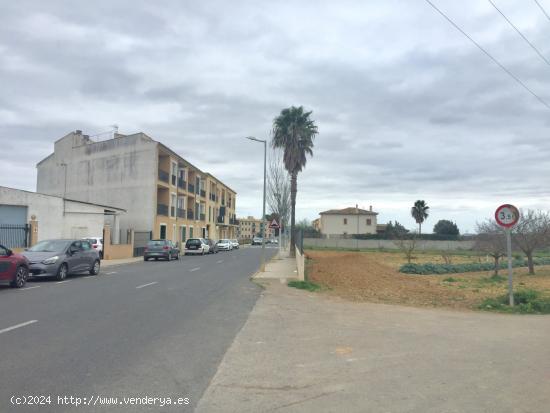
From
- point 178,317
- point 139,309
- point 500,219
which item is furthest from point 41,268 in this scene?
point 500,219

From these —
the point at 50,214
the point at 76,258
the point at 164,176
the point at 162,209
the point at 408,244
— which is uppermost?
the point at 164,176

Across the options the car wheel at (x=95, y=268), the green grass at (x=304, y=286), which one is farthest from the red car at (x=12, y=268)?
the green grass at (x=304, y=286)

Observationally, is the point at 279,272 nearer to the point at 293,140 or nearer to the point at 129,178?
the point at 293,140

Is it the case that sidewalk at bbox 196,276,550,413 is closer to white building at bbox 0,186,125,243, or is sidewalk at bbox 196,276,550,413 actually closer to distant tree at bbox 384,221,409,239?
white building at bbox 0,186,125,243

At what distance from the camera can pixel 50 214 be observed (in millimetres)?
31203

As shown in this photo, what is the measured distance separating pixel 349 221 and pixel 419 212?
12.8 m

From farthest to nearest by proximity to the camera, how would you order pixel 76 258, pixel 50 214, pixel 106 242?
pixel 106 242 → pixel 50 214 → pixel 76 258

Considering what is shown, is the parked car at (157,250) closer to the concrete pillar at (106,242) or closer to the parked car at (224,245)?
the concrete pillar at (106,242)

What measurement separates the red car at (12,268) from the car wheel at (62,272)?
2.26 metres

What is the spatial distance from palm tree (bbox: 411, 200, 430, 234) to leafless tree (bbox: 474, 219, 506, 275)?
209ft

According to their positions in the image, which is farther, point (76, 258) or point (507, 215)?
point (76, 258)

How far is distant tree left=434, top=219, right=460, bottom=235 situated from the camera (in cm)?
9688

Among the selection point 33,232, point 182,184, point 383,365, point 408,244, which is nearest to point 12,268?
point 383,365

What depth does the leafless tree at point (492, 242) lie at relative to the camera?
25578 mm
